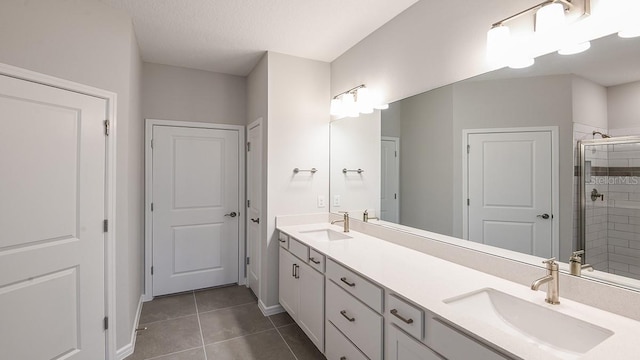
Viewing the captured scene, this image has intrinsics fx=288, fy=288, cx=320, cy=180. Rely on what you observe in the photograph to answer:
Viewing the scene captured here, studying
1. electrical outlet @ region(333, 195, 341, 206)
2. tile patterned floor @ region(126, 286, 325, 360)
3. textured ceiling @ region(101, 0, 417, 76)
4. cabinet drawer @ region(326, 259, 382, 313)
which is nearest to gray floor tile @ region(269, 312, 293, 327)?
tile patterned floor @ region(126, 286, 325, 360)

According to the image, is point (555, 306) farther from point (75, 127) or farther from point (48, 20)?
point (48, 20)

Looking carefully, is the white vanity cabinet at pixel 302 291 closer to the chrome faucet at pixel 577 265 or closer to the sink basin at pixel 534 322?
the sink basin at pixel 534 322

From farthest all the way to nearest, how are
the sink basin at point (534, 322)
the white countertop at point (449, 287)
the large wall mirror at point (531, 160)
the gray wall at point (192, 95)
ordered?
the gray wall at point (192, 95) < the large wall mirror at point (531, 160) < the sink basin at point (534, 322) < the white countertop at point (449, 287)

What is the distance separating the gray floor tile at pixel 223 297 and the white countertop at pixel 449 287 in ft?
4.57

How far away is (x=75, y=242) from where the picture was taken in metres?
1.89

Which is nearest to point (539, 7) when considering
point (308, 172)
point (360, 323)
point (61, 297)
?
point (360, 323)

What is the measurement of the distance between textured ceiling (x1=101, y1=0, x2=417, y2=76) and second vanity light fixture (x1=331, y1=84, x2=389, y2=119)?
460mm

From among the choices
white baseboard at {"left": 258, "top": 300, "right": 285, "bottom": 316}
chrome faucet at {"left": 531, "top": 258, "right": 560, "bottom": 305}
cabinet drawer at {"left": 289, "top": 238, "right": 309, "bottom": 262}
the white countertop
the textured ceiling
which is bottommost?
white baseboard at {"left": 258, "top": 300, "right": 285, "bottom": 316}

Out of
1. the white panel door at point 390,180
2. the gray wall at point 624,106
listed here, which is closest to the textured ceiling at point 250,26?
the white panel door at point 390,180

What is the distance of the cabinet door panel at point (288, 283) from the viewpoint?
2.38m

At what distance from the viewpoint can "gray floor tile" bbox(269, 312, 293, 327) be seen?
2641mm

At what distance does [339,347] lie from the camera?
175cm

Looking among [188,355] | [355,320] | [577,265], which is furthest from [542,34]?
[188,355]

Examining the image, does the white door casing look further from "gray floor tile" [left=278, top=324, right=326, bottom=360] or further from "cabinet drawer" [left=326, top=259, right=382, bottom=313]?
"cabinet drawer" [left=326, top=259, right=382, bottom=313]
